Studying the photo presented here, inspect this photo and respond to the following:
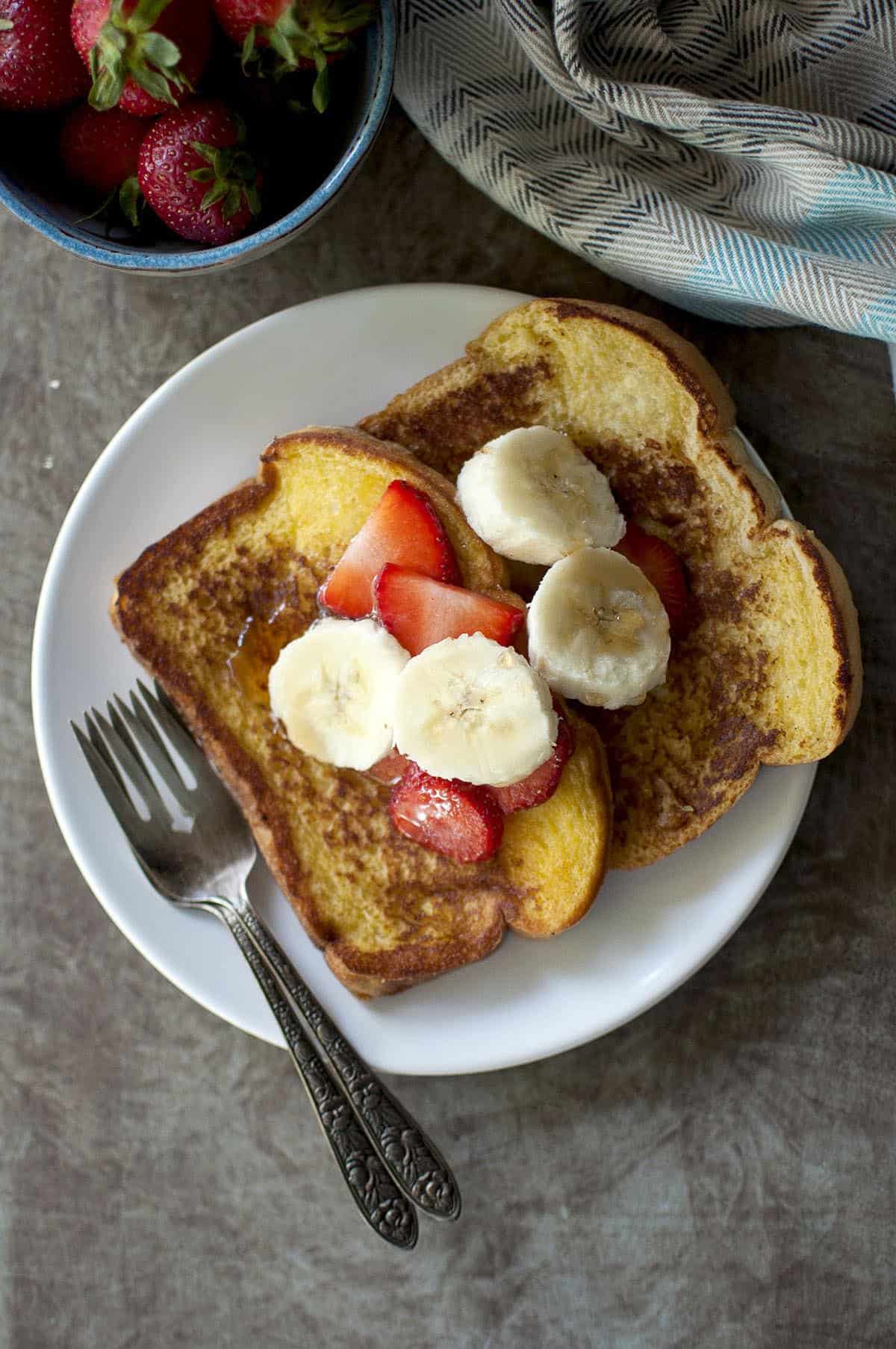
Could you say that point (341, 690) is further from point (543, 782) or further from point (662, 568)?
point (662, 568)

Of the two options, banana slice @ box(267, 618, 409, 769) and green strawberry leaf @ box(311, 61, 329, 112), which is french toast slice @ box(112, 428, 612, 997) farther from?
green strawberry leaf @ box(311, 61, 329, 112)

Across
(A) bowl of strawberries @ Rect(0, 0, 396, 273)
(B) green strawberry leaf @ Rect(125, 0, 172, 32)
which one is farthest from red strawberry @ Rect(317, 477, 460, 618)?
(B) green strawberry leaf @ Rect(125, 0, 172, 32)

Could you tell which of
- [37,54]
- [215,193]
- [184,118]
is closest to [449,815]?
[215,193]

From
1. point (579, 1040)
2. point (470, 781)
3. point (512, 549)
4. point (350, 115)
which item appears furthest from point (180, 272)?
point (579, 1040)

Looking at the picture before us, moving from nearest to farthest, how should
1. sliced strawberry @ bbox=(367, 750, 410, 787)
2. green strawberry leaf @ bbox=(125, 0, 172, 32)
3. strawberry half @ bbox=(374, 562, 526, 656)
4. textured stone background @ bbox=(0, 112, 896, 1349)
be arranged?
green strawberry leaf @ bbox=(125, 0, 172, 32) < strawberry half @ bbox=(374, 562, 526, 656) < sliced strawberry @ bbox=(367, 750, 410, 787) < textured stone background @ bbox=(0, 112, 896, 1349)

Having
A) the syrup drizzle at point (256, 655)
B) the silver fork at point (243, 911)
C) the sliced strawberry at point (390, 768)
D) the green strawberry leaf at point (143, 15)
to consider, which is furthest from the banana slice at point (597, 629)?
the green strawberry leaf at point (143, 15)

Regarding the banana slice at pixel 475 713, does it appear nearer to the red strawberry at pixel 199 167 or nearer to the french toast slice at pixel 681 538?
the french toast slice at pixel 681 538

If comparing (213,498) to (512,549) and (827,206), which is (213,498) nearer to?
(512,549)
